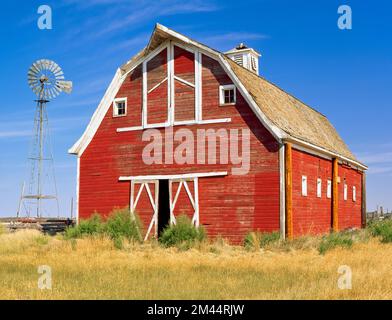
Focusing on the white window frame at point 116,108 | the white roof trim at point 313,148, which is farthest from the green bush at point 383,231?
the white window frame at point 116,108

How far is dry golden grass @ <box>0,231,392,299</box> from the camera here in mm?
9922

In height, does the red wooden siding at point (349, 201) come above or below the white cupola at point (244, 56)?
below

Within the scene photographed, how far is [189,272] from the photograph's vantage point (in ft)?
42.5

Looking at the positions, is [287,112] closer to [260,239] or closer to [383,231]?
[383,231]

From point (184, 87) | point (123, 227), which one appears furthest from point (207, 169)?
point (123, 227)

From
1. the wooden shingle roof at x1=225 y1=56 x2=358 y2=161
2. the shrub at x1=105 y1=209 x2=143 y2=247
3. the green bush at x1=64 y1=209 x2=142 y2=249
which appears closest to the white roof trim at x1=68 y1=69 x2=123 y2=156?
the green bush at x1=64 y1=209 x2=142 y2=249

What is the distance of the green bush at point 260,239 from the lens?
1867 cm

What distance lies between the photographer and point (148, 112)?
22172 mm

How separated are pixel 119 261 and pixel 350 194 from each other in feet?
59.4

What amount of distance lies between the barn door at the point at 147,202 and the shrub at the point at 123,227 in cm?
46

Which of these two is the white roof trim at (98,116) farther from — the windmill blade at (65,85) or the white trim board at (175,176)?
the windmill blade at (65,85)

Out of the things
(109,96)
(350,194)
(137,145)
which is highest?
(109,96)
